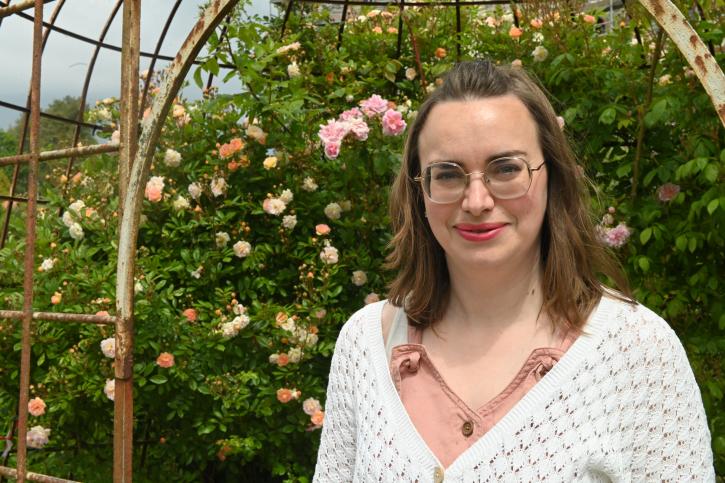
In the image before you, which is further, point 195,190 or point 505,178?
point 195,190

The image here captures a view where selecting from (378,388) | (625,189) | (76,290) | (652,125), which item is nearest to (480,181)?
(378,388)

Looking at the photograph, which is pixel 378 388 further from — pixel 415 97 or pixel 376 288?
pixel 415 97

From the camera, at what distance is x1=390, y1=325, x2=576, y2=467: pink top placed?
52.4 inches

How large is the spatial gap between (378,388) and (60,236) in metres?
2.13

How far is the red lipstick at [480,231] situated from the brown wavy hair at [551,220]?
146mm

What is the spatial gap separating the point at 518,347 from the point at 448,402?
146 millimetres

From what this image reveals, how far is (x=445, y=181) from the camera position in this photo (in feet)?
4.34

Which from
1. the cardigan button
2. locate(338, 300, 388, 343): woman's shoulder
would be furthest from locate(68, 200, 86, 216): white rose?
the cardigan button

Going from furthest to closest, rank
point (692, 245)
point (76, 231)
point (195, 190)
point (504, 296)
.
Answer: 1. point (76, 231)
2. point (195, 190)
3. point (692, 245)
4. point (504, 296)

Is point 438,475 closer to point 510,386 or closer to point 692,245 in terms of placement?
point 510,386

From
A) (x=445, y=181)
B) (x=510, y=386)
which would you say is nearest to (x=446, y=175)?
(x=445, y=181)

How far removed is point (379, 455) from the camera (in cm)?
141

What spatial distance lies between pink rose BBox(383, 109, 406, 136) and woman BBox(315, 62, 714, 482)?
4.03ft

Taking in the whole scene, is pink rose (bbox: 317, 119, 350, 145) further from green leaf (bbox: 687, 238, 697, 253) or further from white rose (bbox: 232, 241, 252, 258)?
green leaf (bbox: 687, 238, 697, 253)
